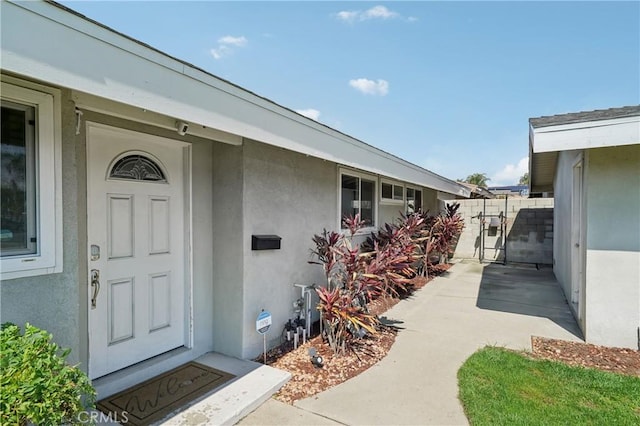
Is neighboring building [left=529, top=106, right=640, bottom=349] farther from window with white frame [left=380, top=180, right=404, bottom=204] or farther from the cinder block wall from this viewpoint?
the cinder block wall

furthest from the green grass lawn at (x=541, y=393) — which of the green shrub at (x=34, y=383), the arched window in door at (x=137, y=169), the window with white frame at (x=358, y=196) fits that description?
the arched window in door at (x=137, y=169)

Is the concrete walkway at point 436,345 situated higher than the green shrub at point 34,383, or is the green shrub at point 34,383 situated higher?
the green shrub at point 34,383

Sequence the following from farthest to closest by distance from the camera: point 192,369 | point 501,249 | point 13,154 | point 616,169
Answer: point 501,249
point 616,169
point 192,369
point 13,154

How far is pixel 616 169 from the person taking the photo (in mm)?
4473

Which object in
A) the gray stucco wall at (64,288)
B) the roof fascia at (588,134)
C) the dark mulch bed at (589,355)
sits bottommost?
the dark mulch bed at (589,355)

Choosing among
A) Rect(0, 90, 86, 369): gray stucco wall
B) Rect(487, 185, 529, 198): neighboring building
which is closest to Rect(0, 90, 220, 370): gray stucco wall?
Rect(0, 90, 86, 369): gray stucco wall

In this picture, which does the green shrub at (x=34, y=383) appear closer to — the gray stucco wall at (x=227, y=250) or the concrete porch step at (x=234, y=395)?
the concrete porch step at (x=234, y=395)

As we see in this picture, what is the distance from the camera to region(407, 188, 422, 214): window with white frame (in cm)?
1038

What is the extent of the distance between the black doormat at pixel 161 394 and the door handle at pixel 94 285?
34.8 inches

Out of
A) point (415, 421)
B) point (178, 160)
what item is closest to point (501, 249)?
point (415, 421)

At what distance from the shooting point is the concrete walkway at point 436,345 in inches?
117

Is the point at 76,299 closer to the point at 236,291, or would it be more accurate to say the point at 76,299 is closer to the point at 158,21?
the point at 236,291

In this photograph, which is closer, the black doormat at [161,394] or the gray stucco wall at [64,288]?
the gray stucco wall at [64,288]

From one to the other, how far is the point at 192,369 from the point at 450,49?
9832mm
